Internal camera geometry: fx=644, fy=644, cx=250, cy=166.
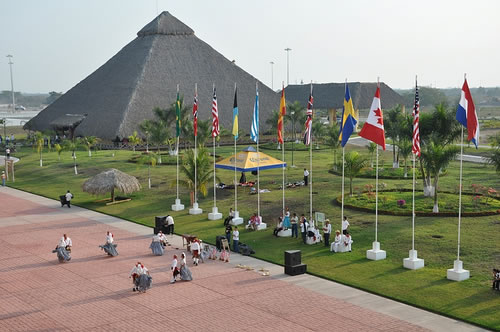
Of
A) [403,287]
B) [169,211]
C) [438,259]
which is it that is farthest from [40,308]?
[169,211]

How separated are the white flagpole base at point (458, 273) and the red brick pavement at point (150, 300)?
455cm

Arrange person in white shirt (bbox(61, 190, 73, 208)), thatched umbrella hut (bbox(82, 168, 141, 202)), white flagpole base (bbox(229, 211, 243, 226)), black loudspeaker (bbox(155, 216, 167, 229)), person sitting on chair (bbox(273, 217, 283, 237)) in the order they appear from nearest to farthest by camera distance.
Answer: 1. person sitting on chair (bbox(273, 217, 283, 237))
2. black loudspeaker (bbox(155, 216, 167, 229))
3. white flagpole base (bbox(229, 211, 243, 226))
4. thatched umbrella hut (bbox(82, 168, 141, 202))
5. person in white shirt (bbox(61, 190, 73, 208))

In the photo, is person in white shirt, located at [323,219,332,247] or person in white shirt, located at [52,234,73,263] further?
person in white shirt, located at [323,219,332,247]

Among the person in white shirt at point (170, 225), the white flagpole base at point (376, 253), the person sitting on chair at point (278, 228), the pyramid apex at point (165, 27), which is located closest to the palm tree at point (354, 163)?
the person sitting on chair at point (278, 228)

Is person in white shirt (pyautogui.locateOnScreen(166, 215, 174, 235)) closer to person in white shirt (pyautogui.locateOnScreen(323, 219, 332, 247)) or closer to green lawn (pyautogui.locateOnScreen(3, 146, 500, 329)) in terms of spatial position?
green lawn (pyautogui.locateOnScreen(3, 146, 500, 329))

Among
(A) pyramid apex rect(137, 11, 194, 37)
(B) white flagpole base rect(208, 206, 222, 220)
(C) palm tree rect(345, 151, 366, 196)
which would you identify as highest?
(A) pyramid apex rect(137, 11, 194, 37)

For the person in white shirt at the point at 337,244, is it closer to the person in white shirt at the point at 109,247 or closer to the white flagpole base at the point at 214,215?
the person in white shirt at the point at 109,247

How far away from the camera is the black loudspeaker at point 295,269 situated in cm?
2389

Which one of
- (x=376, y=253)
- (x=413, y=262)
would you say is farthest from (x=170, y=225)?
(x=413, y=262)

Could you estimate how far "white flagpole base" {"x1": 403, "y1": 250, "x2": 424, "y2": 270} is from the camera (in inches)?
952

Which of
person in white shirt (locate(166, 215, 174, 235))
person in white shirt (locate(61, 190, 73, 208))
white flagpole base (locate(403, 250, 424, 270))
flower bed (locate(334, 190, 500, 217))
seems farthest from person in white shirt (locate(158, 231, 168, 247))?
person in white shirt (locate(61, 190, 73, 208))

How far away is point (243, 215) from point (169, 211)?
16.4 feet

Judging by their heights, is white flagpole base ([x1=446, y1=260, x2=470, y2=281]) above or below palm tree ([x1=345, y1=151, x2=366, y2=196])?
below

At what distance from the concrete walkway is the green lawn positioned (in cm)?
129
